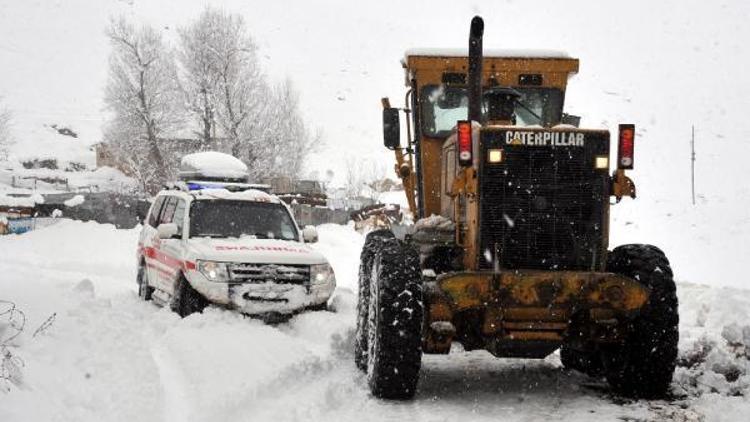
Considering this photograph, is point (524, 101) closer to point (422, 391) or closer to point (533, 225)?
point (533, 225)

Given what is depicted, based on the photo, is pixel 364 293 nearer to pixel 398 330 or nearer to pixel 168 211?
pixel 398 330

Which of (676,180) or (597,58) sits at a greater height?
(597,58)

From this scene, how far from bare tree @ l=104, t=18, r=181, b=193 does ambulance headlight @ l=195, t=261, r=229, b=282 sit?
33.3 meters

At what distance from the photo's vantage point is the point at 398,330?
259 inches

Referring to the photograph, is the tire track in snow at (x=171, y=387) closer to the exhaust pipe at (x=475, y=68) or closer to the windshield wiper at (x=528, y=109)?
the exhaust pipe at (x=475, y=68)

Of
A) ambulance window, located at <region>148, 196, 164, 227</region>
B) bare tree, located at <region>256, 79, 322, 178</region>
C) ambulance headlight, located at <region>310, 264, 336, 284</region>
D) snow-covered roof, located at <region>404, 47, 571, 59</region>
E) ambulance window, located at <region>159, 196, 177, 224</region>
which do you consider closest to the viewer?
snow-covered roof, located at <region>404, 47, 571, 59</region>

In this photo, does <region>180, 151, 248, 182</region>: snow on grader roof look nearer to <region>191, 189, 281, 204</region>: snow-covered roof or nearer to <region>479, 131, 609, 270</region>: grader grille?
<region>191, 189, 281, 204</region>: snow-covered roof

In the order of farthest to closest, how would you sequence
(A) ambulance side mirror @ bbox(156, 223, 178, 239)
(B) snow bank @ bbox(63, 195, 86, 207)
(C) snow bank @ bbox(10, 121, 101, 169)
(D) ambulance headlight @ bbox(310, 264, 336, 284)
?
(C) snow bank @ bbox(10, 121, 101, 169) → (B) snow bank @ bbox(63, 195, 86, 207) → (A) ambulance side mirror @ bbox(156, 223, 178, 239) → (D) ambulance headlight @ bbox(310, 264, 336, 284)

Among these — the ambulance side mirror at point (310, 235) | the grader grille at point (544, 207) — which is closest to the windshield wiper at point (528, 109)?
the grader grille at point (544, 207)

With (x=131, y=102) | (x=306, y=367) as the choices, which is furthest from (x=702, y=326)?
(x=131, y=102)

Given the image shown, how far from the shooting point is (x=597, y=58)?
8938 centimetres

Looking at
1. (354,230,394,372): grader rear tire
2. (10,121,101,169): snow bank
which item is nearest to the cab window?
(354,230,394,372): grader rear tire

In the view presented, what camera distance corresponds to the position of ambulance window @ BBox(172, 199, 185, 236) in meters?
11.3

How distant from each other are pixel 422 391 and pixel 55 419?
318 cm
